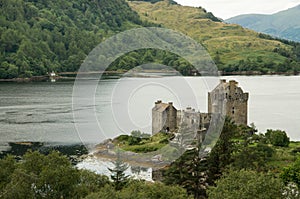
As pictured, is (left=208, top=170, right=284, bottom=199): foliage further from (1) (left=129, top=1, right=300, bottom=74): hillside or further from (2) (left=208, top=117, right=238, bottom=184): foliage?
(1) (left=129, top=1, right=300, bottom=74): hillside

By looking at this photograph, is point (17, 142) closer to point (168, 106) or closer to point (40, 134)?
point (40, 134)

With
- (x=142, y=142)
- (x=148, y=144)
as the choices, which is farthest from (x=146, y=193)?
(x=142, y=142)

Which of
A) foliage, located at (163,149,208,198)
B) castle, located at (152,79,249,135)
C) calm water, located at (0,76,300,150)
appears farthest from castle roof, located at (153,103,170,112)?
foliage, located at (163,149,208,198)

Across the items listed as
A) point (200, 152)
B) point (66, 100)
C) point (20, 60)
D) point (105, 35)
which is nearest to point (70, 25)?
point (105, 35)

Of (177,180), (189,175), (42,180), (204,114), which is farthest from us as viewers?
(204,114)

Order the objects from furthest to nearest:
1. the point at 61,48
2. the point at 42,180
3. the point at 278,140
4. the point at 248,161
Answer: the point at 61,48
the point at 278,140
the point at 248,161
the point at 42,180

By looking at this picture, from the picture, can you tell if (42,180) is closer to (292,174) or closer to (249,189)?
(249,189)

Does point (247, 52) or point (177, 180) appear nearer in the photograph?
point (177, 180)
